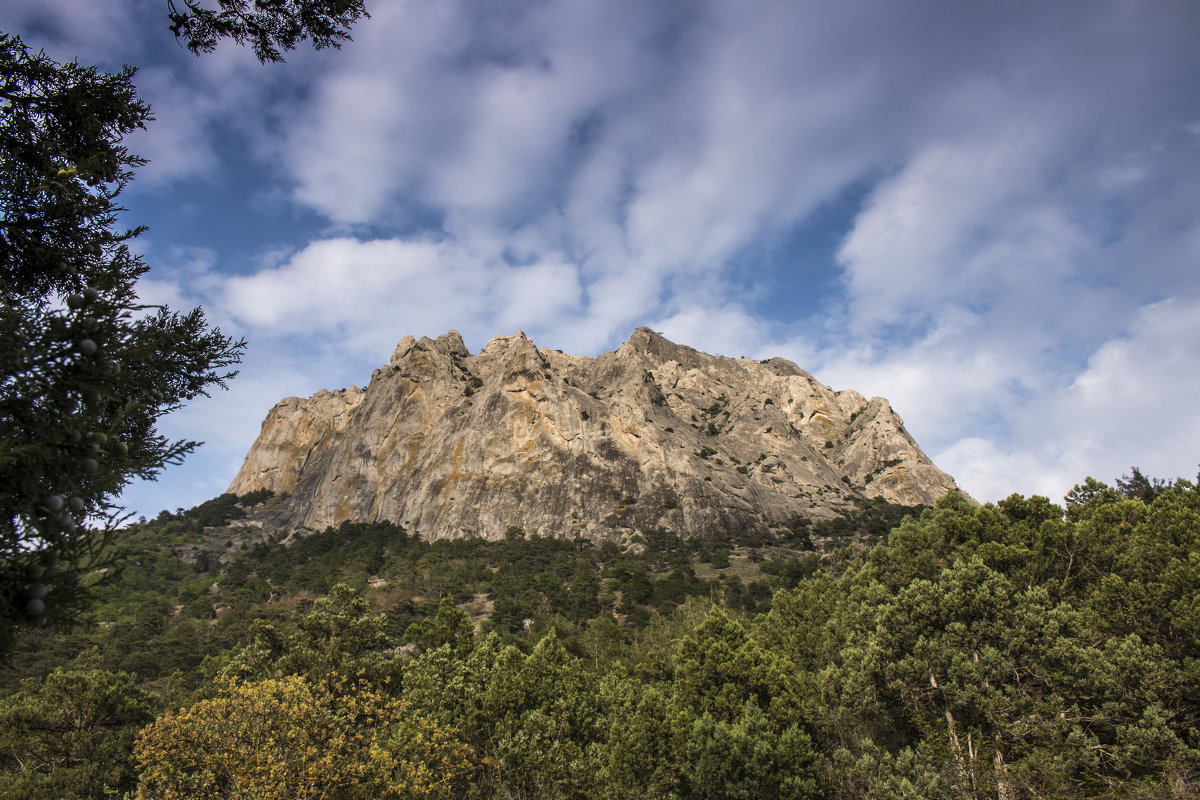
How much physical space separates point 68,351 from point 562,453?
3763 inches

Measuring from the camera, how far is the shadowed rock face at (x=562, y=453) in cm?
9662

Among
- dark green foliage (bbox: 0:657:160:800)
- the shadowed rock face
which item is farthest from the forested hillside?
the shadowed rock face

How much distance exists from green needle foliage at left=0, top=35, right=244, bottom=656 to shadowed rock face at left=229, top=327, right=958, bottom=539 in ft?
285

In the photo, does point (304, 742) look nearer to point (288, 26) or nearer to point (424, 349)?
point (288, 26)

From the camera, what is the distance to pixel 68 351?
17.7 ft

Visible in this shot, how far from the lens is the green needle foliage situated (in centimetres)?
507

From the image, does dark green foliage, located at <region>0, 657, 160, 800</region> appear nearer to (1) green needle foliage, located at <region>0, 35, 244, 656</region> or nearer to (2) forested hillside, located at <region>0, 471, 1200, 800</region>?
(2) forested hillside, located at <region>0, 471, 1200, 800</region>

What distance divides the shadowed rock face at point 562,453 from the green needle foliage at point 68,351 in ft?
285

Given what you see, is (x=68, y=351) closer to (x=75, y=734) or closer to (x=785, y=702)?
(x=785, y=702)

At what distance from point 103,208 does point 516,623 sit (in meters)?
56.6

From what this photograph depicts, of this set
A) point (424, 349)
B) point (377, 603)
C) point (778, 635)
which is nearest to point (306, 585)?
point (377, 603)

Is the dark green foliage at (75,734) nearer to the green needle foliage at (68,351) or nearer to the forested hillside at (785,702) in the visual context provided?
the forested hillside at (785,702)

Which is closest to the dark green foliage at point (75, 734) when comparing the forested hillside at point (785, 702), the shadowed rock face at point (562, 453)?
the forested hillside at point (785, 702)

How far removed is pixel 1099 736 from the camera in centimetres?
1759
